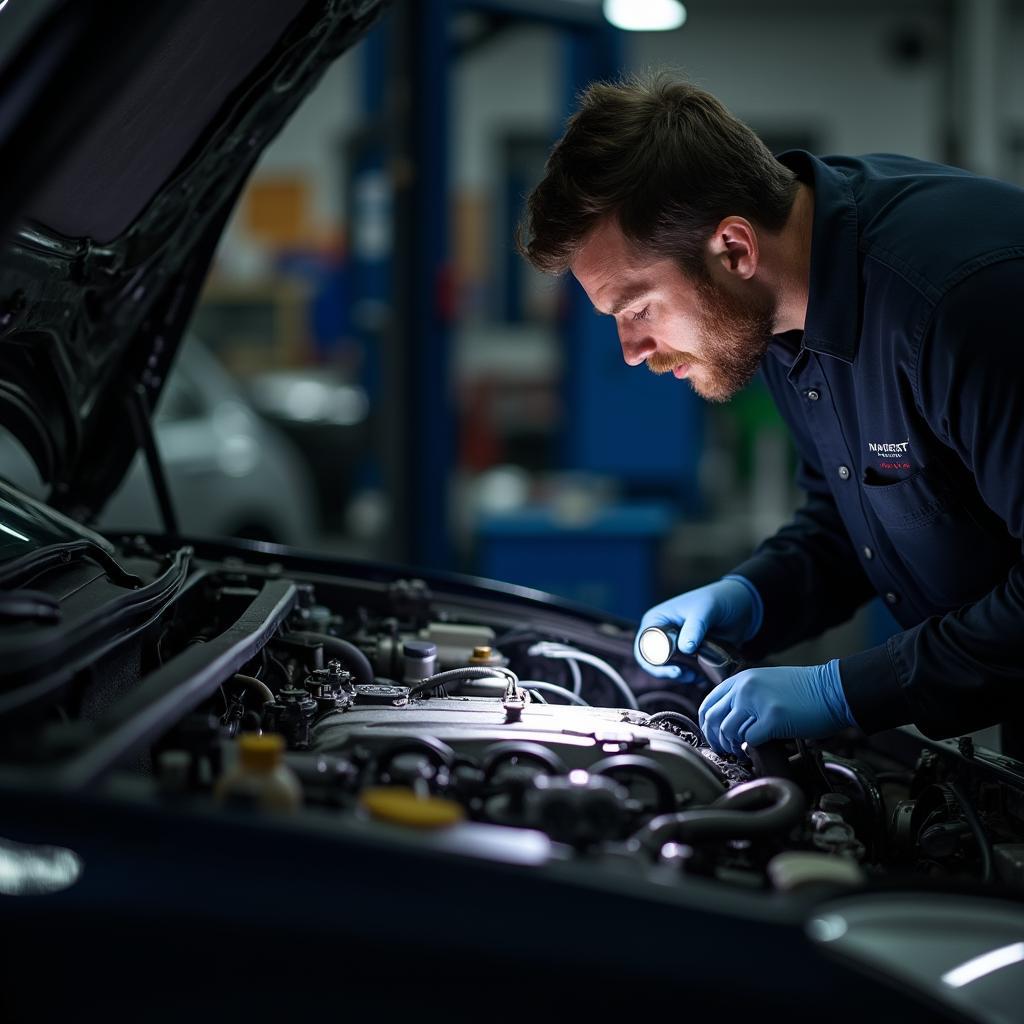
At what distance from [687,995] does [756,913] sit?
0.09 meters

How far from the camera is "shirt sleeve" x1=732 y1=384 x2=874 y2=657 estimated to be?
2223 mm

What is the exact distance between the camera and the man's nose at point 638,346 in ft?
6.21

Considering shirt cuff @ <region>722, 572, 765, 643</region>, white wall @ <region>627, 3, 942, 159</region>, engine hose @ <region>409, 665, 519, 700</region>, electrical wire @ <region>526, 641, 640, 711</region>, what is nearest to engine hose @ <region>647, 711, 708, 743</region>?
electrical wire @ <region>526, 641, 640, 711</region>

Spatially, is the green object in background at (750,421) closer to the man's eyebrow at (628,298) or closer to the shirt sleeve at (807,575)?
the shirt sleeve at (807,575)

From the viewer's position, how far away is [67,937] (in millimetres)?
1052

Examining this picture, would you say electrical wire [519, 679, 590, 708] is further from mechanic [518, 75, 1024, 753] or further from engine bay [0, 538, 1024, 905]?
mechanic [518, 75, 1024, 753]

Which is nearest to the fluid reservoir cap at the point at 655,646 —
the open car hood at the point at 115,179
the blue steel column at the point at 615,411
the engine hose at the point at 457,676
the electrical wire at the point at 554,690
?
the electrical wire at the point at 554,690

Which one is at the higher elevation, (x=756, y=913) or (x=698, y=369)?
(x=698, y=369)

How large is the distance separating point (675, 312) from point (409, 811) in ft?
3.32

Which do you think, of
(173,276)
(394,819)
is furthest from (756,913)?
(173,276)

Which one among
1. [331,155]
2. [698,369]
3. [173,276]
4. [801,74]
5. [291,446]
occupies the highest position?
[801,74]

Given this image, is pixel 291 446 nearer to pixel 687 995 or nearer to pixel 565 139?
pixel 565 139

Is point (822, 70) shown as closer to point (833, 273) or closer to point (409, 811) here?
point (833, 273)

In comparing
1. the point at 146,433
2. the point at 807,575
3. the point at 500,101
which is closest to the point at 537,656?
the point at 807,575
